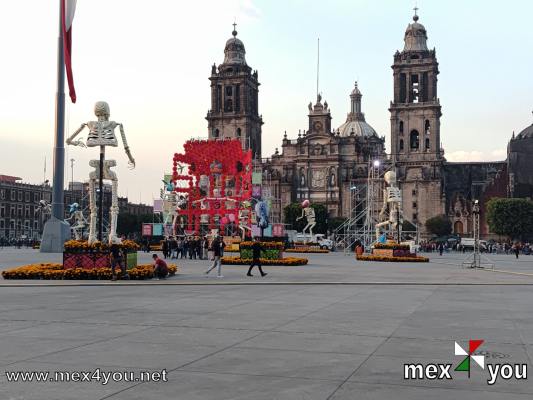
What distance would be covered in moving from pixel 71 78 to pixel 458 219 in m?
109

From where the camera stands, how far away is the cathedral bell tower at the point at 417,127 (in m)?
120

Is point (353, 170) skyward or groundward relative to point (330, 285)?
skyward

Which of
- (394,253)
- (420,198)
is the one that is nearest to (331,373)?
(394,253)

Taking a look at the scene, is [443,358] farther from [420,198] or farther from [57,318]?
[420,198]

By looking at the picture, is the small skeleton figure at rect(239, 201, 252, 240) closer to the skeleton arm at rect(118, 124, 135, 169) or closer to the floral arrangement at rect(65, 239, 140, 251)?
the skeleton arm at rect(118, 124, 135, 169)

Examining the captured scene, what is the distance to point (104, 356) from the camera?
9.17 m

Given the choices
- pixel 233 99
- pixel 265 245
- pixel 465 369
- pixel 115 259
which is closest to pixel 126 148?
pixel 115 259

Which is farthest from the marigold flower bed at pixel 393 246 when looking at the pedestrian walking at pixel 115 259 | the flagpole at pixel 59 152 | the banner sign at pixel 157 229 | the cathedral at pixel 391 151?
the cathedral at pixel 391 151

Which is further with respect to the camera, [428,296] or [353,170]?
[353,170]

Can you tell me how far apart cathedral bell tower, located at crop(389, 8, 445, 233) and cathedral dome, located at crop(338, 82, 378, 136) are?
42.7 metres

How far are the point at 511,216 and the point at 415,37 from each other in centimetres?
4036

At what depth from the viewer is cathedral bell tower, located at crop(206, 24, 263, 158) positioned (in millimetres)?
128125

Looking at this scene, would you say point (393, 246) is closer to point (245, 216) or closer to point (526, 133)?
point (245, 216)

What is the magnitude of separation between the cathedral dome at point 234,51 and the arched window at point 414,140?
115 ft
